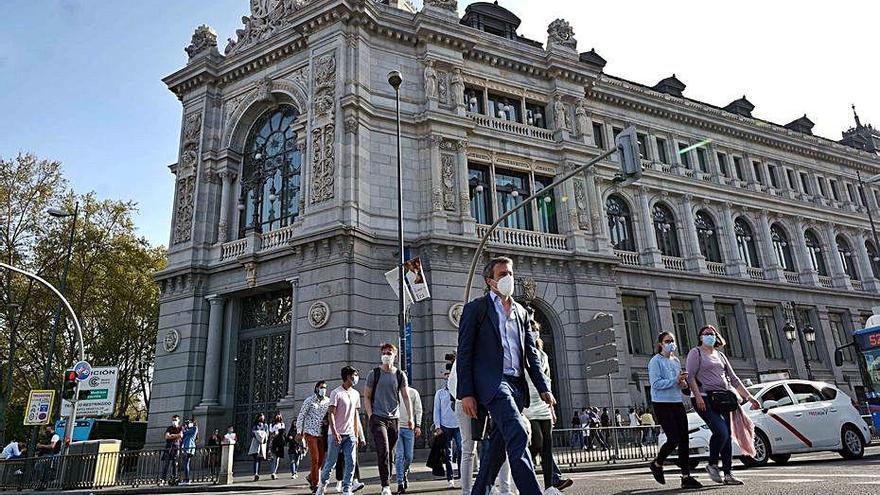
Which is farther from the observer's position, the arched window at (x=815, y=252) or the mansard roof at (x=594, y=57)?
the arched window at (x=815, y=252)

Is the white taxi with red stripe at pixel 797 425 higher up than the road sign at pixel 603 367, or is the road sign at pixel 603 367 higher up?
the road sign at pixel 603 367

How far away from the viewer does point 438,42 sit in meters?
23.5

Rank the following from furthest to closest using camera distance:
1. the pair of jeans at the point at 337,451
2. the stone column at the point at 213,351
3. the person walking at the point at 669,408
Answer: the stone column at the point at 213,351
the pair of jeans at the point at 337,451
the person walking at the point at 669,408

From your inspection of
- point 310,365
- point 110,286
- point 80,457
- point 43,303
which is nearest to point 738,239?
point 310,365

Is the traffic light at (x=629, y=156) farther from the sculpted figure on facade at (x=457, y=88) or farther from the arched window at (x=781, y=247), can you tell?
the arched window at (x=781, y=247)

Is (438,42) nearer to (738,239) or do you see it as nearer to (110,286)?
(738,239)

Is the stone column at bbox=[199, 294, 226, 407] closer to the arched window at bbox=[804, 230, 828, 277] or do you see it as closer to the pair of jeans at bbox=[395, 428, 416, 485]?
the pair of jeans at bbox=[395, 428, 416, 485]

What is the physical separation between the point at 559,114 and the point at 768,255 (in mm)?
14185

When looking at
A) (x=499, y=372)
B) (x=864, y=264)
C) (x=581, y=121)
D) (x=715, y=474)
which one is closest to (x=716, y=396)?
(x=715, y=474)

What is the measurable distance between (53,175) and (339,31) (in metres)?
19.3

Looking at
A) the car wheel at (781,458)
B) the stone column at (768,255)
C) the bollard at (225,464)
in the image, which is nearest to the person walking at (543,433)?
the car wheel at (781,458)

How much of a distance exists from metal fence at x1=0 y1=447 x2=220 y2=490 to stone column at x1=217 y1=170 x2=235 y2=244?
35.2ft

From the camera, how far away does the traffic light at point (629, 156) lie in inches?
485

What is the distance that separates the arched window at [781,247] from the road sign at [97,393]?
3064cm
